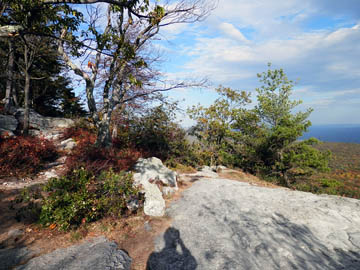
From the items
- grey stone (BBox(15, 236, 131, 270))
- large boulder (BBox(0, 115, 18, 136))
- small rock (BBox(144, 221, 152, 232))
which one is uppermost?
large boulder (BBox(0, 115, 18, 136))

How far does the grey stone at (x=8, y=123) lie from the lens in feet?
31.7

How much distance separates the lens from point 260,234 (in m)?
4.42

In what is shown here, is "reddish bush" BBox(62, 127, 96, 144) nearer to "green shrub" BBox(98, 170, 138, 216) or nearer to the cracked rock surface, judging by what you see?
"green shrub" BBox(98, 170, 138, 216)

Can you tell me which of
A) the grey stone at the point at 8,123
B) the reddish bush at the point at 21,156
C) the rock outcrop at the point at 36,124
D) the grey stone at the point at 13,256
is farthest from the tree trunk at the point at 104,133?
the grey stone at the point at 13,256

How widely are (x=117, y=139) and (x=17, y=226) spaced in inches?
285

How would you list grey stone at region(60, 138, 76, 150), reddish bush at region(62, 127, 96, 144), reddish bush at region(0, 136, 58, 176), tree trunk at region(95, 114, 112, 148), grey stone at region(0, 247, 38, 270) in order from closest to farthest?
grey stone at region(0, 247, 38, 270) → reddish bush at region(0, 136, 58, 176) → tree trunk at region(95, 114, 112, 148) → grey stone at region(60, 138, 76, 150) → reddish bush at region(62, 127, 96, 144)

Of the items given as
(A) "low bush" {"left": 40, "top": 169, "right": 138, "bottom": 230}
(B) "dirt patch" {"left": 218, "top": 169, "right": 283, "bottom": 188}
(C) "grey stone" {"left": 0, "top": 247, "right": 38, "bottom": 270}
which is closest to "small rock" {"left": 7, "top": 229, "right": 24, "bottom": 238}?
(A) "low bush" {"left": 40, "top": 169, "right": 138, "bottom": 230}

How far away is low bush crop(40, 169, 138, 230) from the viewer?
4.30m

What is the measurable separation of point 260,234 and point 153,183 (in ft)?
12.7

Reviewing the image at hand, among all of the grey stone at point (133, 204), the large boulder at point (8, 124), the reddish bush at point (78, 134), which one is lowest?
the grey stone at point (133, 204)

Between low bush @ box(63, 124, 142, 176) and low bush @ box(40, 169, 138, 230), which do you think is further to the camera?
low bush @ box(63, 124, 142, 176)

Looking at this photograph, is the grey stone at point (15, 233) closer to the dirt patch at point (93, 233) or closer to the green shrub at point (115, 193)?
the dirt patch at point (93, 233)

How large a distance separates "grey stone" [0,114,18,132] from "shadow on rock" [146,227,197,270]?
10214mm

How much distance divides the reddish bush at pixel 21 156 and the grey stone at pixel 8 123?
2.13 meters
